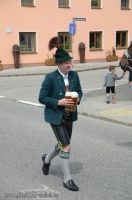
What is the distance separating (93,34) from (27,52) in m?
6.36

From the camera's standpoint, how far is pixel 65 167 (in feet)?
16.0

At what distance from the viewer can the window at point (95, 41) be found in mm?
28859

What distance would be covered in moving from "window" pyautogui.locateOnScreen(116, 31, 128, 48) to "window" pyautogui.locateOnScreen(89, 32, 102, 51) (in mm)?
1894

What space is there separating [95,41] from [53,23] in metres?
4.43

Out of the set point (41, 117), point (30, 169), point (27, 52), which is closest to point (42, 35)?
point (27, 52)

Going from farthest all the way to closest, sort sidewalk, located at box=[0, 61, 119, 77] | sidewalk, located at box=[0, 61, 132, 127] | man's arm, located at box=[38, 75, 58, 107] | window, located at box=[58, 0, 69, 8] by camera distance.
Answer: window, located at box=[58, 0, 69, 8] < sidewalk, located at box=[0, 61, 119, 77] < sidewalk, located at box=[0, 61, 132, 127] < man's arm, located at box=[38, 75, 58, 107]

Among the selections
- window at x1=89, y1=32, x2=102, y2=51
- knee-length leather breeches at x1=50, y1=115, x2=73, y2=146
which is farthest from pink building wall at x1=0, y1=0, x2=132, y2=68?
knee-length leather breeches at x1=50, y1=115, x2=73, y2=146

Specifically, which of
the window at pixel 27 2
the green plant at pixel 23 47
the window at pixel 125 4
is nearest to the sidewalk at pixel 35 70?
the green plant at pixel 23 47

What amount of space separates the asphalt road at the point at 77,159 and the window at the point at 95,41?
65.4 feet

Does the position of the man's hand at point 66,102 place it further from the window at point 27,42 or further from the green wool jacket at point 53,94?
the window at point 27,42

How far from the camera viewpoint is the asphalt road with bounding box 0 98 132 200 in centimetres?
486

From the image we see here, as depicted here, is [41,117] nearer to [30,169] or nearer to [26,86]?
[30,169]

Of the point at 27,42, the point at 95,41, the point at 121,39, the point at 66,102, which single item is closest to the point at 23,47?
the point at 27,42

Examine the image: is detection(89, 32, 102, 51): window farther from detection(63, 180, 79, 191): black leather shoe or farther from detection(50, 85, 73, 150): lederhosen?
detection(63, 180, 79, 191): black leather shoe
